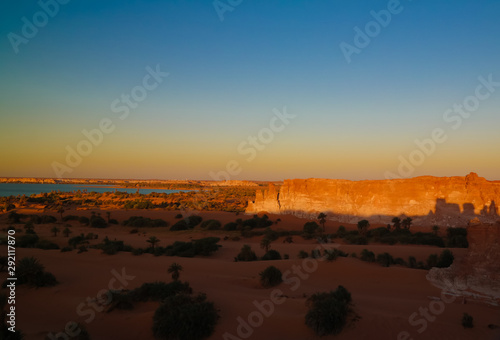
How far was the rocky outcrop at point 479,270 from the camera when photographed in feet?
32.8

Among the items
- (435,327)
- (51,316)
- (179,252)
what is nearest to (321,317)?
(435,327)

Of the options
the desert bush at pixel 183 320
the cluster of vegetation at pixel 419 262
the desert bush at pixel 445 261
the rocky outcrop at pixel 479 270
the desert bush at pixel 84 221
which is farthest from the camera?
the desert bush at pixel 84 221

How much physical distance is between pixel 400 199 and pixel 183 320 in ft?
→ 117

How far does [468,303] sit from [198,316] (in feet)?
28.5

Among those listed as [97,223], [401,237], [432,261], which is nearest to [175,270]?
[432,261]

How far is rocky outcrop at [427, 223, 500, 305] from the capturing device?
393 inches

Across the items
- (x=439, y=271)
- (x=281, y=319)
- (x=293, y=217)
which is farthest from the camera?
(x=293, y=217)

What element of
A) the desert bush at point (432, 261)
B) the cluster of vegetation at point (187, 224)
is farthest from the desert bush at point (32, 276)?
the cluster of vegetation at point (187, 224)

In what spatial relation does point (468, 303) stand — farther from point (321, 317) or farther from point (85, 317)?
point (85, 317)

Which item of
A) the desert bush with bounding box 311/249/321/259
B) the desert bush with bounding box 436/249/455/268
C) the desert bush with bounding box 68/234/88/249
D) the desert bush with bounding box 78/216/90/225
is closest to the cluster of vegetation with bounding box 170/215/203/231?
the desert bush with bounding box 78/216/90/225

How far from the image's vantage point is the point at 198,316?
8133 millimetres

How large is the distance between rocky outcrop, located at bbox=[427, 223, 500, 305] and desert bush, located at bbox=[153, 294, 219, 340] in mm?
8682

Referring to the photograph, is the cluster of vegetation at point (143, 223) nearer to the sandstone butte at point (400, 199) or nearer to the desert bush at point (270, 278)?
the sandstone butte at point (400, 199)

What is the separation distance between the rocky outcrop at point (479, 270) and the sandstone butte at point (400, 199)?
25820mm
